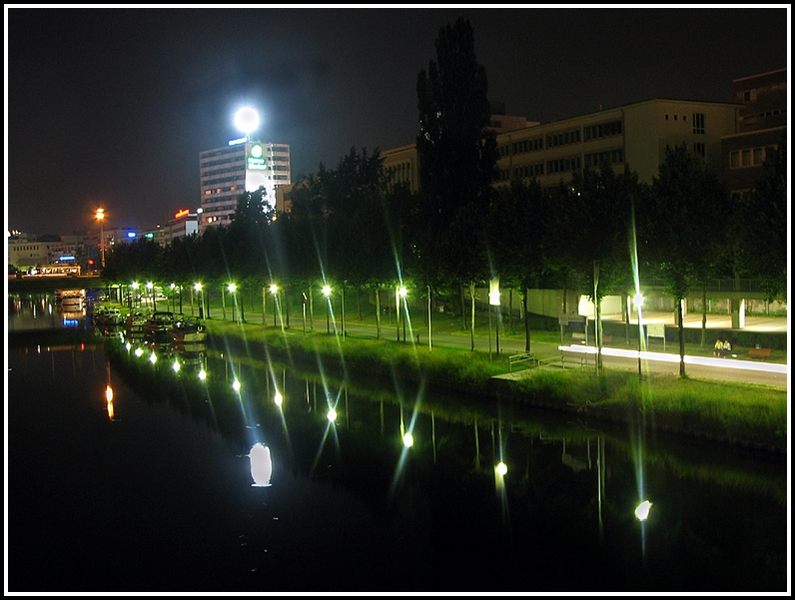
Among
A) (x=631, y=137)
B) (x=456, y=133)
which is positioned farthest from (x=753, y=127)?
(x=456, y=133)

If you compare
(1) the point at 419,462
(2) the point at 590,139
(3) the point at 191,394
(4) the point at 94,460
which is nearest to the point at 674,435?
(1) the point at 419,462

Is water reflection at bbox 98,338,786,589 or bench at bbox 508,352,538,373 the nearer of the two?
water reflection at bbox 98,338,786,589

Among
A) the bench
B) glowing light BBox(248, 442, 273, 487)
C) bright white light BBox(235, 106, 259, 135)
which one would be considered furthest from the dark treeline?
bright white light BBox(235, 106, 259, 135)

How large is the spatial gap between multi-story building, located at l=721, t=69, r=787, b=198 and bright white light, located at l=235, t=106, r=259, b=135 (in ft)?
389

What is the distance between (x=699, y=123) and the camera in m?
57.1

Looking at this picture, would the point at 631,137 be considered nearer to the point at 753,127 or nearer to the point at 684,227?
the point at 753,127

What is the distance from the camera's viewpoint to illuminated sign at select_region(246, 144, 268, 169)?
563ft

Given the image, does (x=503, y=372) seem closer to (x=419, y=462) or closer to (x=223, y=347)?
(x=419, y=462)

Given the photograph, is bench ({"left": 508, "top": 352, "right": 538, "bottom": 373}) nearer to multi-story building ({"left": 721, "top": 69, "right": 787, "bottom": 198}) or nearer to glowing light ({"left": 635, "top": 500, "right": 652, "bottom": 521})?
glowing light ({"left": 635, "top": 500, "right": 652, "bottom": 521})

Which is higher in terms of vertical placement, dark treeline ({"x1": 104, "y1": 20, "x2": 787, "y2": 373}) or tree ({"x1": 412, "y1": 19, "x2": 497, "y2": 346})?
tree ({"x1": 412, "y1": 19, "x2": 497, "y2": 346})

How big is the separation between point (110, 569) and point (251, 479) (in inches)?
230

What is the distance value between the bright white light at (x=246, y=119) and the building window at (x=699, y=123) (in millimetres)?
118140

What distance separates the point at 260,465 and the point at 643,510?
32.8ft

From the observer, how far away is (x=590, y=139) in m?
62.4
